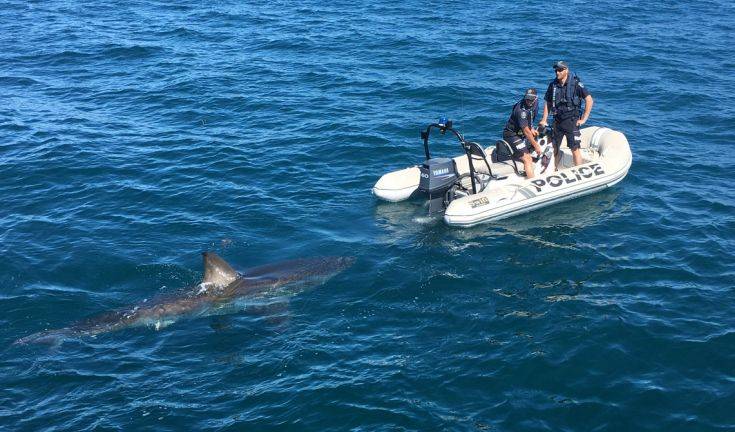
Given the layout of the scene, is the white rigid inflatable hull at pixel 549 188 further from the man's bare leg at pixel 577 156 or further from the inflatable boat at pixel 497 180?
the man's bare leg at pixel 577 156

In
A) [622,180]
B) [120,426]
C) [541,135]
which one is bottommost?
[120,426]

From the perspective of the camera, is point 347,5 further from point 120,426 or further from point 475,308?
point 120,426

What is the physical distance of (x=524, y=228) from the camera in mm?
15992

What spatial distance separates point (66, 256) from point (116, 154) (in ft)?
18.8

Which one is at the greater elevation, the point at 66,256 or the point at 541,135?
the point at 541,135

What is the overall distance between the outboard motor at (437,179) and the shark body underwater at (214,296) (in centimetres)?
313

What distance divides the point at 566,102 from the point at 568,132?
2.82 ft

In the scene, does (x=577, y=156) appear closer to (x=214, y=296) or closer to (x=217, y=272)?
(x=217, y=272)

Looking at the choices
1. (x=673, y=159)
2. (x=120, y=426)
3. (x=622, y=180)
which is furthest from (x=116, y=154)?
(x=673, y=159)

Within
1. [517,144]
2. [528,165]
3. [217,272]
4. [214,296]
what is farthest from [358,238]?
[528,165]

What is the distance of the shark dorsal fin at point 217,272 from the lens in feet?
44.1

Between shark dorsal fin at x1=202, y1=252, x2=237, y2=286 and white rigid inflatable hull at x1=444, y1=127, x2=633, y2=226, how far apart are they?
201 inches

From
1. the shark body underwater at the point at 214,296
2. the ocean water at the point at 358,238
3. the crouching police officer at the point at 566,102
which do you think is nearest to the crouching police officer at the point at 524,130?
the crouching police officer at the point at 566,102

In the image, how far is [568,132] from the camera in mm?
17172
